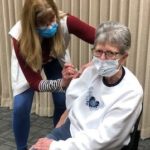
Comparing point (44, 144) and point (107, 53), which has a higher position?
point (107, 53)

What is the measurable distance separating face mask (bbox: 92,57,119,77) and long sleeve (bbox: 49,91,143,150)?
0.47 feet

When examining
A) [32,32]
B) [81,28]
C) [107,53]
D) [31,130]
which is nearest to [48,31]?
[32,32]

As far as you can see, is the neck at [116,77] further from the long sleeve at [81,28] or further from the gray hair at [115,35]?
the long sleeve at [81,28]

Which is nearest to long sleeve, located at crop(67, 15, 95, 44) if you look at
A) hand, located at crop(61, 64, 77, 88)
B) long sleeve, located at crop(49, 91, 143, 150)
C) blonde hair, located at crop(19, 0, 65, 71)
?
blonde hair, located at crop(19, 0, 65, 71)

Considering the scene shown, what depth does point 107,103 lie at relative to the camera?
1.62 meters

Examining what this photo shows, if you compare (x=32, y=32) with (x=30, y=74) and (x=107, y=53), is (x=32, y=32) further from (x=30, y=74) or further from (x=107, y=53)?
(x=107, y=53)

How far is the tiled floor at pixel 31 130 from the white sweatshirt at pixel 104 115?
4.19 ft

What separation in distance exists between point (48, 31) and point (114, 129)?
2.89 ft

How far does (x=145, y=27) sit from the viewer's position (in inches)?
105

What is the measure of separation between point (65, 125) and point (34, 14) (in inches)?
28.0

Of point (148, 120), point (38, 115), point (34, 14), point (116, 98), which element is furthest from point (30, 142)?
point (116, 98)

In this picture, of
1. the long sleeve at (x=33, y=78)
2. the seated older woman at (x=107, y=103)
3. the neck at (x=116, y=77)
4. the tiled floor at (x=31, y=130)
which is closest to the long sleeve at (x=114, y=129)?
the seated older woman at (x=107, y=103)

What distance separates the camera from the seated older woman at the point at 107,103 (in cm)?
155

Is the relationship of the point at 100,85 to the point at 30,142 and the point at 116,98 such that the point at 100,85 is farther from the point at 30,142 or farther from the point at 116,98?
the point at 30,142
